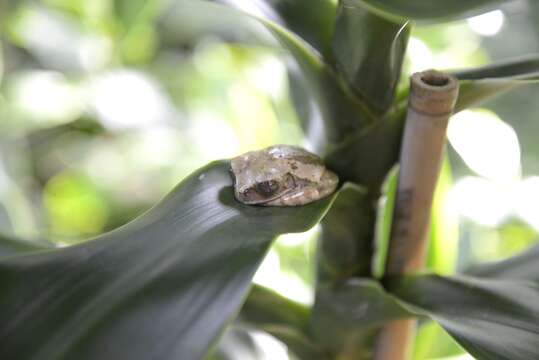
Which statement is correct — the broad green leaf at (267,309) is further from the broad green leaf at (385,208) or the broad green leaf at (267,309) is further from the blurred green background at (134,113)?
the blurred green background at (134,113)

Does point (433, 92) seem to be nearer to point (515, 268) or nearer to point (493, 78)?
point (493, 78)

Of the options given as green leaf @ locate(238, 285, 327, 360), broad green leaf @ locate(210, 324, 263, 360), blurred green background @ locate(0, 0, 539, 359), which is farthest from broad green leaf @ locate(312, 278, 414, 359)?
blurred green background @ locate(0, 0, 539, 359)

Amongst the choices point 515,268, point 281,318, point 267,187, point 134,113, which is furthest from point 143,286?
point 134,113

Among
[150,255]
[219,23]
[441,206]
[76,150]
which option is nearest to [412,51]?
[441,206]

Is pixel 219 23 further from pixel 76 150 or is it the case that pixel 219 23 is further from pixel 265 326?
pixel 265 326

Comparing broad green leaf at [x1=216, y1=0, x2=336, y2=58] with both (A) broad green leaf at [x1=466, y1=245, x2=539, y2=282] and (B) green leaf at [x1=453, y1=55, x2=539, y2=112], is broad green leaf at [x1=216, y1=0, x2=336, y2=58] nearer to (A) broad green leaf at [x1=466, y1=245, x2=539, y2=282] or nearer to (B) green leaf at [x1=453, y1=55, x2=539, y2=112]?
(B) green leaf at [x1=453, y1=55, x2=539, y2=112]
